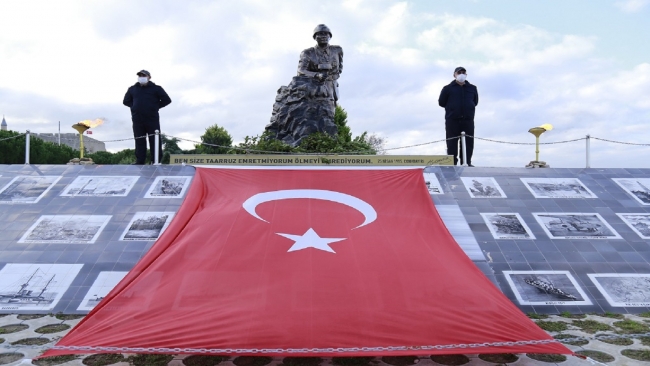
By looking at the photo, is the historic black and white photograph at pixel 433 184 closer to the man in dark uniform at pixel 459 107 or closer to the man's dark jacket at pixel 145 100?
the man in dark uniform at pixel 459 107

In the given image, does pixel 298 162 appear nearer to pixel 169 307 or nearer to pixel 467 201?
pixel 467 201

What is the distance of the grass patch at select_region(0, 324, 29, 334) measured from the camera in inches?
181

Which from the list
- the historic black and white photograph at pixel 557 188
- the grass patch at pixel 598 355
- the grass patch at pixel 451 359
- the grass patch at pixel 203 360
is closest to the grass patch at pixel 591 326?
the grass patch at pixel 598 355

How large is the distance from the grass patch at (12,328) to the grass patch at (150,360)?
1568 mm

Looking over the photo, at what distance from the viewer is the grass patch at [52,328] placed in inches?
183

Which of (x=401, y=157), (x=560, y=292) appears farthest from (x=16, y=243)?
(x=560, y=292)

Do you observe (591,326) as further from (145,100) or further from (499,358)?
(145,100)

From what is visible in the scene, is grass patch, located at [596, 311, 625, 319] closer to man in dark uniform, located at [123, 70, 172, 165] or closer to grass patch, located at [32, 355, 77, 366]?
grass patch, located at [32, 355, 77, 366]

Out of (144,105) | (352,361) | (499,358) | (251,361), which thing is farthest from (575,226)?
(144,105)

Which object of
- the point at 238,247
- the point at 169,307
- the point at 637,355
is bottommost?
the point at 637,355

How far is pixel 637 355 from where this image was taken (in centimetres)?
404

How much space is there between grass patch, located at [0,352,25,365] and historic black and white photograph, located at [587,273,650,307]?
6.16 m

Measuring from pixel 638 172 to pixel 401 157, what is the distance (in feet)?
14.6

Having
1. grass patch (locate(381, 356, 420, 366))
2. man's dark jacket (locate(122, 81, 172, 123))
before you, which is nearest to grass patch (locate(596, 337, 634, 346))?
grass patch (locate(381, 356, 420, 366))
